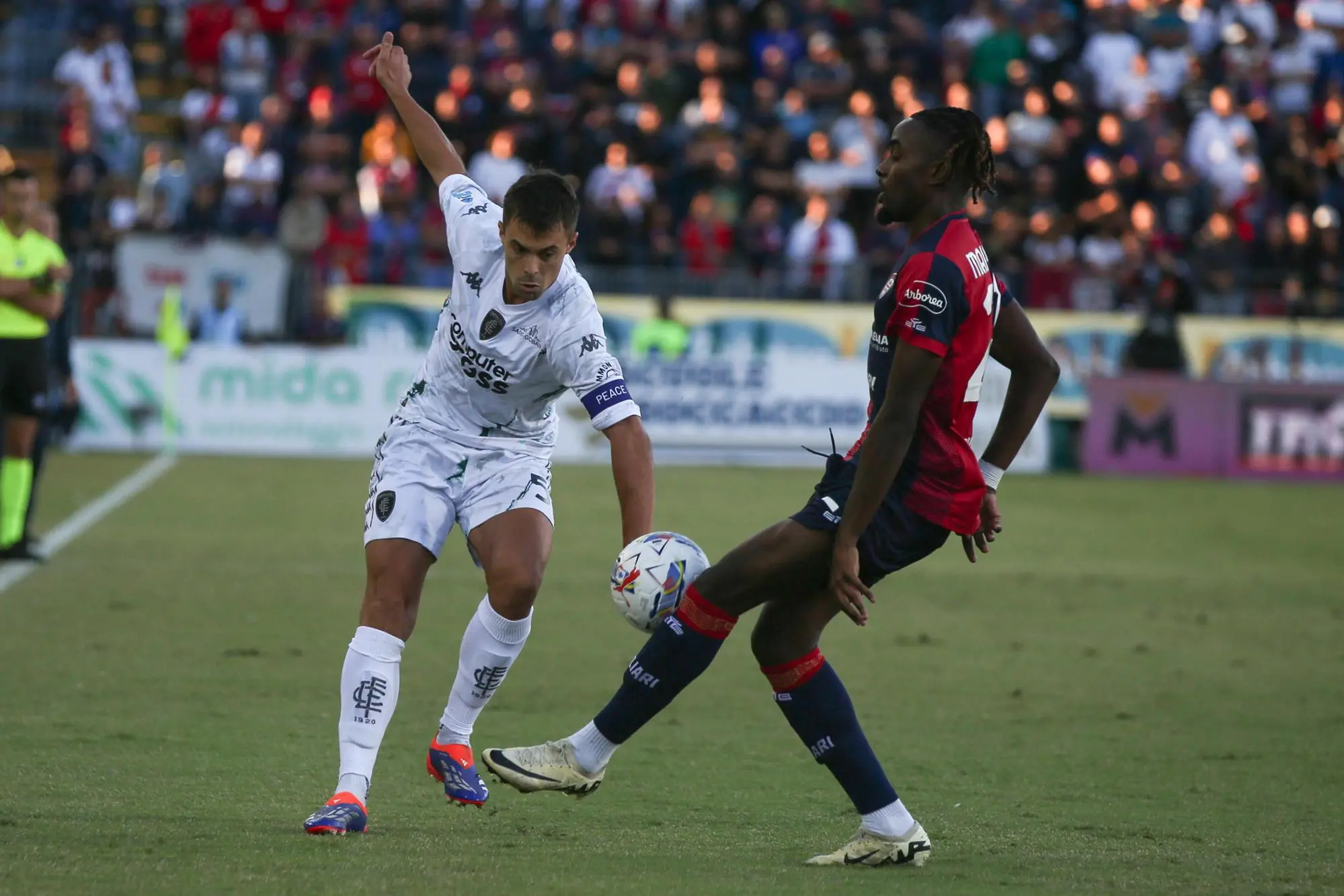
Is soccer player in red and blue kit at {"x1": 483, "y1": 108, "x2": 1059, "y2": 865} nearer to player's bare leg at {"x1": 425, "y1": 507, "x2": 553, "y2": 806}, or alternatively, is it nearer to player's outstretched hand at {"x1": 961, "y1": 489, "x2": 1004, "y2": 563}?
player's outstretched hand at {"x1": 961, "y1": 489, "x2": 1004, "y2": 563}

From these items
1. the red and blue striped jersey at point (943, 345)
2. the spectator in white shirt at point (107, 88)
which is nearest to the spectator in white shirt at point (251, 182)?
the spectator in white shirt at point (107, 88)

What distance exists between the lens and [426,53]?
24203 millimetres

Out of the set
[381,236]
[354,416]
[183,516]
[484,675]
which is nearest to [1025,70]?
[381,236]

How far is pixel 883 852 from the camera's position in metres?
5.16

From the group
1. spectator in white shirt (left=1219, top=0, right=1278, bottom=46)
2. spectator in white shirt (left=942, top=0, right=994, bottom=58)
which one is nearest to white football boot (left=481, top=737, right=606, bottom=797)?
spectator in white shirt (left=942, top=0, right=994, bottom=58)

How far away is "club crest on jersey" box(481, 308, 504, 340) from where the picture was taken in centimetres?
566

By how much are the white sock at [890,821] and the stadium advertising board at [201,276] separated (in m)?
17.7

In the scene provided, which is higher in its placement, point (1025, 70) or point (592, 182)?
point (1025, 70)

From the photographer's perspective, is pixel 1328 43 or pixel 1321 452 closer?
pixel 1321 452

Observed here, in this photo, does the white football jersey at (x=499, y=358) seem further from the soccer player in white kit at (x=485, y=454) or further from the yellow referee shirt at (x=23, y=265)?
the yellow referee shirt at (x=23, y=265)

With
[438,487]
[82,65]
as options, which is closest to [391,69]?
[438,487]

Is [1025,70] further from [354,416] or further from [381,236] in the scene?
[354,416]

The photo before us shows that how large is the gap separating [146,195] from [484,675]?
1772cm

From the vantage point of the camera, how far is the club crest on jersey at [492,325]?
5656 millimetres
